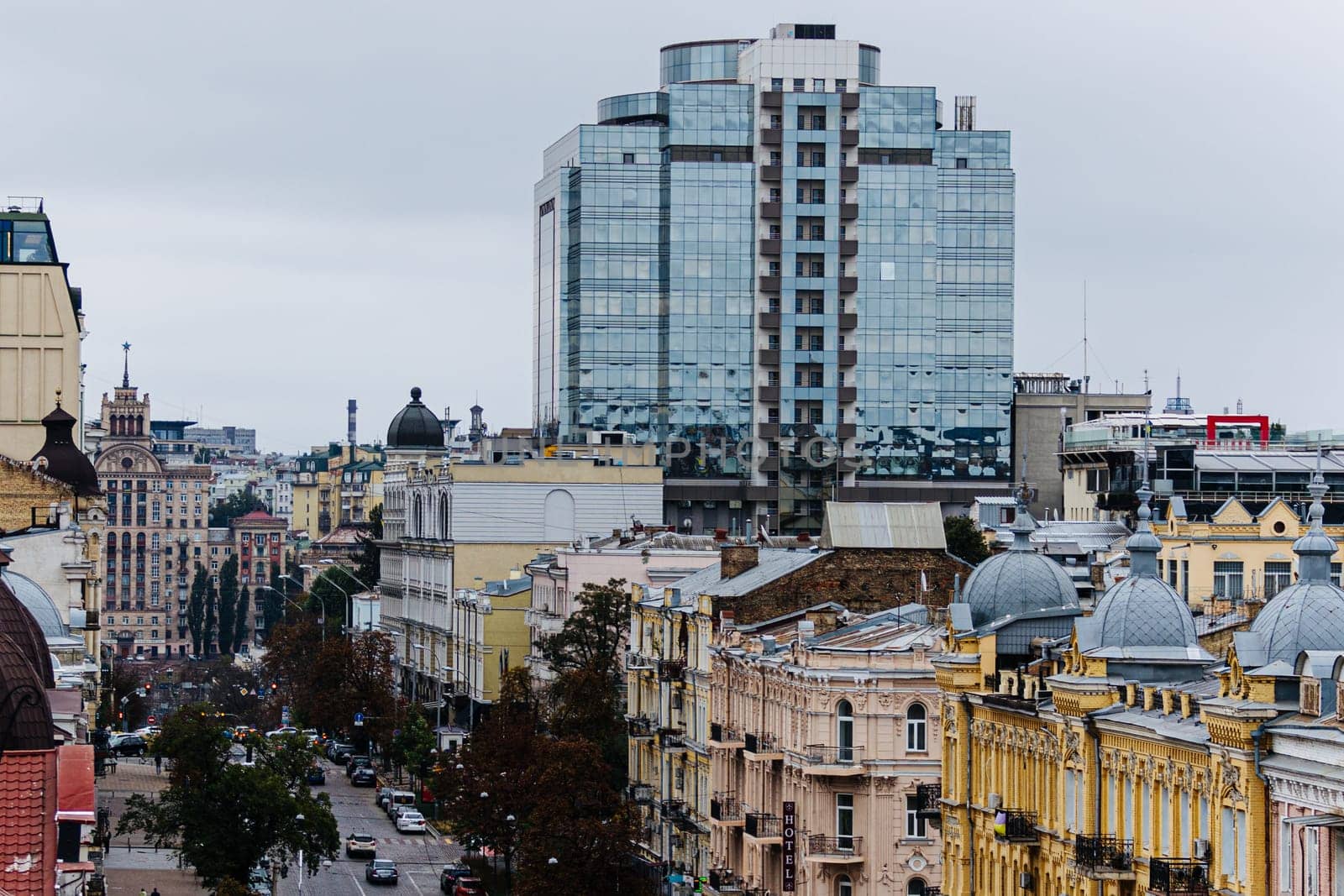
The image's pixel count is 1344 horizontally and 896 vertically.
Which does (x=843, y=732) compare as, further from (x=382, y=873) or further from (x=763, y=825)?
(x=382, y=873)

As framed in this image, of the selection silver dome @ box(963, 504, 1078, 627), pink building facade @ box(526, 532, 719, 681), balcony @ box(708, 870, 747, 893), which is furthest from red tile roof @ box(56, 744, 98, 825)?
pink building facade @ box(526, 532, 719, 681)

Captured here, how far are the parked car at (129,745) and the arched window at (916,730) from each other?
3223 inches

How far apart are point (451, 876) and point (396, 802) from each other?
92.1 ft

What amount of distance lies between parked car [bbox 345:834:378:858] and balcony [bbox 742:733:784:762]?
29.4 m

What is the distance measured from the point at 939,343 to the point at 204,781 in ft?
300

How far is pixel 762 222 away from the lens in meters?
188

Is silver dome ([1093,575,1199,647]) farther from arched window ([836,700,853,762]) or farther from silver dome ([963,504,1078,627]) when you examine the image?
arched window ([836,700,853,762])

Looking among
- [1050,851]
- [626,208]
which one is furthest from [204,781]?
[626,208]

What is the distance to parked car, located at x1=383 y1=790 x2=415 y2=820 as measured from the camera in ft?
470

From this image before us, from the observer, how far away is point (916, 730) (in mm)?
90625

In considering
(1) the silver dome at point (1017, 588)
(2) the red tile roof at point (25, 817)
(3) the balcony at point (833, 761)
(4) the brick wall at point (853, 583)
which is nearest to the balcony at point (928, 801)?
(3) the balcony at point (833, 761)

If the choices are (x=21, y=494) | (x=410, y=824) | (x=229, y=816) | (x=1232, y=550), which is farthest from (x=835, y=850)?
(x=410, y=824)

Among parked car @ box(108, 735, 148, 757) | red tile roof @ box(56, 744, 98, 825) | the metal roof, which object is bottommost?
parked car @ box(108, 735, 148, 757)

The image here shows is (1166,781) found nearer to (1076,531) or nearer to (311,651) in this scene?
(1076,531)
